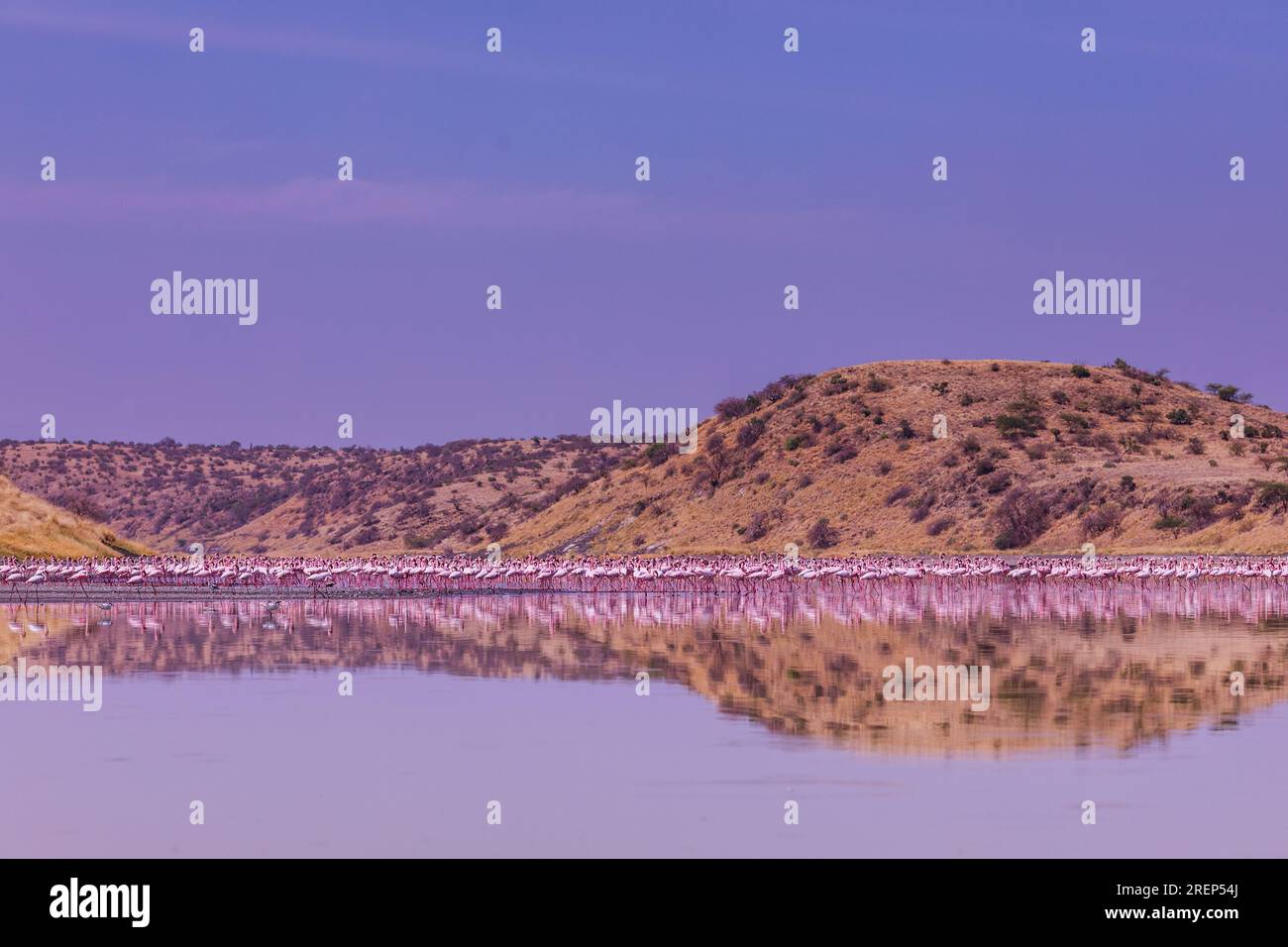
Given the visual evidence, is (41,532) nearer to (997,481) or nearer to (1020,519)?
(1020,519)

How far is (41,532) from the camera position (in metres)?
68.0

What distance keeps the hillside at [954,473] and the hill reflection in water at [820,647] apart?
1195 inches

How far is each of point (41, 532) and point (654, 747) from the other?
5396cm

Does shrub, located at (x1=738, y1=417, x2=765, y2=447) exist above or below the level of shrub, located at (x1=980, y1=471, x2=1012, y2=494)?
above

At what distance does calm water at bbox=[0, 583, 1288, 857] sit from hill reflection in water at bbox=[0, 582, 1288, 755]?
12 cm

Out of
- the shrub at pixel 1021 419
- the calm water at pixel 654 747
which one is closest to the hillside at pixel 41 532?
the calm water at pixel 654 747

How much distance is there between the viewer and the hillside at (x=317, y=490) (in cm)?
12775

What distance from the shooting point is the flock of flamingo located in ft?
174

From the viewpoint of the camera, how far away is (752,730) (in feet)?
66.3

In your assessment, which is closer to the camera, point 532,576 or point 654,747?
point 654,747

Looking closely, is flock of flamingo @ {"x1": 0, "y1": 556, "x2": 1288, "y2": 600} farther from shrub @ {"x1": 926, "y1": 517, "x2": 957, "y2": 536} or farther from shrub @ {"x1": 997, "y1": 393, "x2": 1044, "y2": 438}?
shrub @ {"x1": 997, "y1": 393, "x2": 1044, "y2": 438}

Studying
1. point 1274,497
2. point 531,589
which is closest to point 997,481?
point 1274,497

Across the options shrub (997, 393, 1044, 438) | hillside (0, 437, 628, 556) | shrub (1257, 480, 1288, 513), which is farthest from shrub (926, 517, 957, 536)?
hillside (0, 437, 628, 556)

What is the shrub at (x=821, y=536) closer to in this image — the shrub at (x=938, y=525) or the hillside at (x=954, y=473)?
the hillside at (x=954, y=473)
